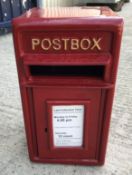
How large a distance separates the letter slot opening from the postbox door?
71 millimetres

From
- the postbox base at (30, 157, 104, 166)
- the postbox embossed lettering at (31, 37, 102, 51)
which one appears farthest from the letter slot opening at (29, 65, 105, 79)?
the postbox base at (30, 157, 104, 166)

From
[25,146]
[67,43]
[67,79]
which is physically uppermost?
[67,43]

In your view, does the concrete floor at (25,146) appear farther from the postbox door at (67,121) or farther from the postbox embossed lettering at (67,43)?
the postbox embossed lettering at (67,43)

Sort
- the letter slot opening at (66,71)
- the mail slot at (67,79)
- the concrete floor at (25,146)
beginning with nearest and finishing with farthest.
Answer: the mail slot at (67,79), the letter slot opening at (66,71), the concrete floor at (25,146)

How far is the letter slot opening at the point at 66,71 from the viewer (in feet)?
3.89

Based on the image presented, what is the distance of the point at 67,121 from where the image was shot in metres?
1.32

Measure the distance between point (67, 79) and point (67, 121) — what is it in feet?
0.92

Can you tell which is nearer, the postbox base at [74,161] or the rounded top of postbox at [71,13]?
the rounded top of postbox at [71,13]

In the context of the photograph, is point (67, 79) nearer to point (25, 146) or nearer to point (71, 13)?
point (71, 13)

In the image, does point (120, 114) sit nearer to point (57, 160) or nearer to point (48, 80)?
point (57, 160)

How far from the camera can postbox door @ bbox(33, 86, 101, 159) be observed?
1.21m

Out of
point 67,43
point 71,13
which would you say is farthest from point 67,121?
point 71,13

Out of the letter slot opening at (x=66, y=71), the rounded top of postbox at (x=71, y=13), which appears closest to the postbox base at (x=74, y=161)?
the letter slot opening at (x=66, y=71)

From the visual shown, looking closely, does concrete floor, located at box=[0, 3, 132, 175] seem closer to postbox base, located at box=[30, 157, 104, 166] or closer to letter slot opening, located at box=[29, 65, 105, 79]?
postbox base, located at box=[30, 157, 104, 166]
